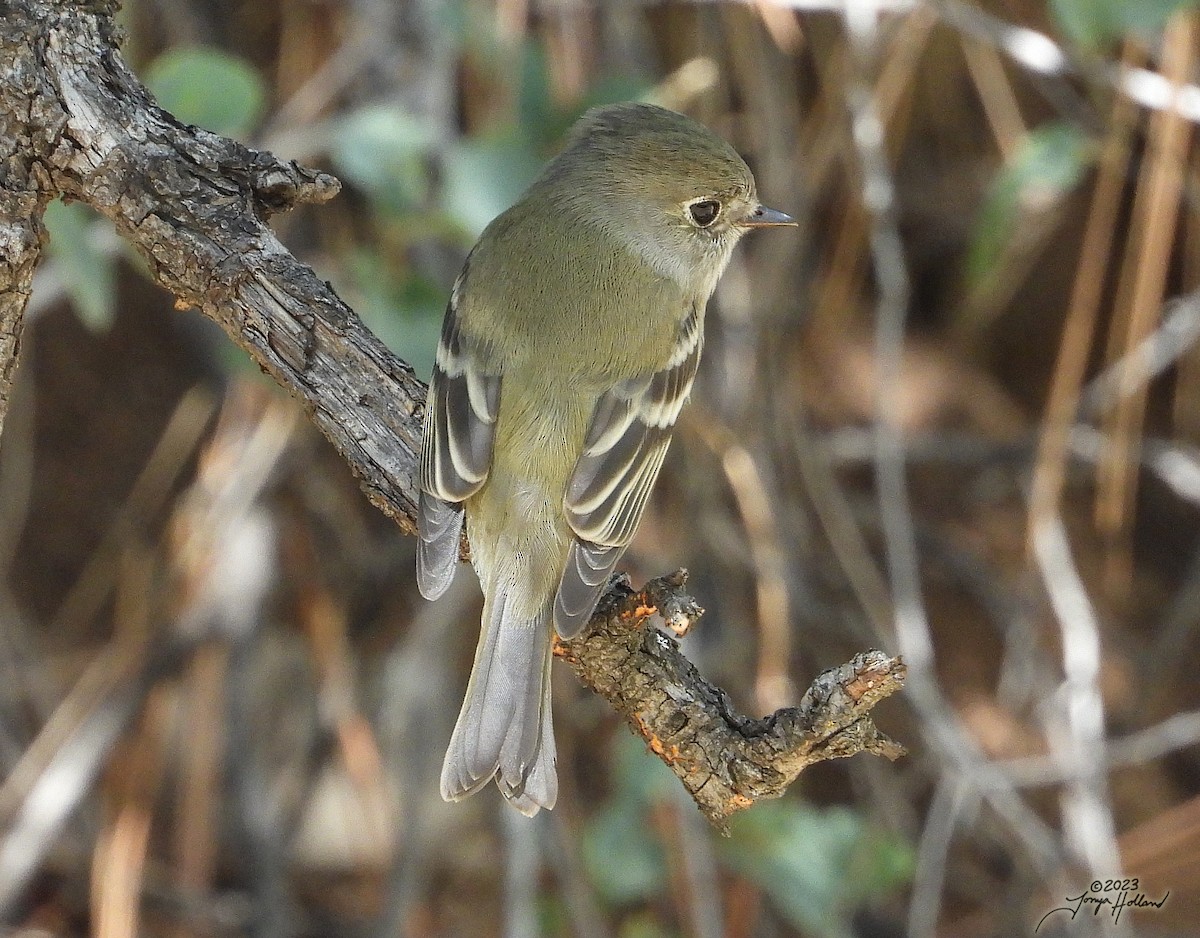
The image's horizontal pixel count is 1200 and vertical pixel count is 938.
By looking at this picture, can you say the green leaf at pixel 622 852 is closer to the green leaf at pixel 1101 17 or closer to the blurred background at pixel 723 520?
the blurred background at pixel 723 520

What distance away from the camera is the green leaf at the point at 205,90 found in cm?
289

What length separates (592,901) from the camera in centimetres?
372

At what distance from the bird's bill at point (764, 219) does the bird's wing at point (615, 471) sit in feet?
1.12

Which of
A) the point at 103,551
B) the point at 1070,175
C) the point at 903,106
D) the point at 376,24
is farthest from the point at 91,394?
the point at 1070,175

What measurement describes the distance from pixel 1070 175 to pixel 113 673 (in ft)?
9.45

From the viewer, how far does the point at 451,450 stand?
2607 millimetres

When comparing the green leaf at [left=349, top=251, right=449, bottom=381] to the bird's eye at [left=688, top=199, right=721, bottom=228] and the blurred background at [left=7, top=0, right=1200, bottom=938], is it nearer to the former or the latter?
the blurred background at [left=7, top=0, right=1200, bottom=938]

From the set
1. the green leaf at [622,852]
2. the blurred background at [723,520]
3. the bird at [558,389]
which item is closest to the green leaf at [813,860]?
the blurred background at [723,520]

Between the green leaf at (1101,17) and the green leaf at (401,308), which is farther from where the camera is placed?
the green leaf at (401,308)

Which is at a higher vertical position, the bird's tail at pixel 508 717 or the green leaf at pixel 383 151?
the green leaf at pixel 383 151

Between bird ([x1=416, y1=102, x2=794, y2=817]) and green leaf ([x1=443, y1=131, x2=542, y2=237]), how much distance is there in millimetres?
55

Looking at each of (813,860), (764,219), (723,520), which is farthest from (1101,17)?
(813,860)

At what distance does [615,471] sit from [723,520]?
4.73ft

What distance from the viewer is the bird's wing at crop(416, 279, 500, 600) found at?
2529 mm
